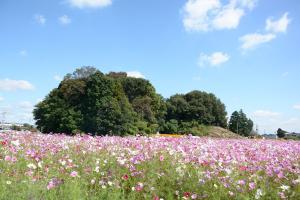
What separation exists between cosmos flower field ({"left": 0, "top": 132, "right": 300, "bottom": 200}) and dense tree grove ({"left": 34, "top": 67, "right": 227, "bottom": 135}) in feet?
107

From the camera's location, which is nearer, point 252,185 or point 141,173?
point 252,185

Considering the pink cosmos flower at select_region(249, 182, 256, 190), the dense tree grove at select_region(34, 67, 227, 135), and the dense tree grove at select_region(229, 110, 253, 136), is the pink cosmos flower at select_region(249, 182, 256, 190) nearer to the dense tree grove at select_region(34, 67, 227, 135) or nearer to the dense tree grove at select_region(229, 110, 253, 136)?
the dense tree grove at select_region(34, 67, 227, 135)

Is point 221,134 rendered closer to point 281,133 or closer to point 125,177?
point 125,177


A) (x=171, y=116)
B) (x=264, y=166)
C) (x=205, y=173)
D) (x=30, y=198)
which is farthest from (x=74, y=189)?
(x=171, y=116)

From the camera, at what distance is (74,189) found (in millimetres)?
5941

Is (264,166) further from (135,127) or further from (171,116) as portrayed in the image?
(171,116)

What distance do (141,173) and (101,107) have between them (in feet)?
126

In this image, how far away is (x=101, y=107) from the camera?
4519cm

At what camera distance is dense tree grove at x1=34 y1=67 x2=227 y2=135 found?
44.5m

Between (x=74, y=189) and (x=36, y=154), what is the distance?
2180mm

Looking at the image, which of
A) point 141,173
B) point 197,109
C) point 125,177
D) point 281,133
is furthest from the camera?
point 281,133

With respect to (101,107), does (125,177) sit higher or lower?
lower

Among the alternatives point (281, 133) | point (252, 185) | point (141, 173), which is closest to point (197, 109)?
point (281, 133)

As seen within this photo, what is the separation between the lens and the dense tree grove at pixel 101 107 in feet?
146
